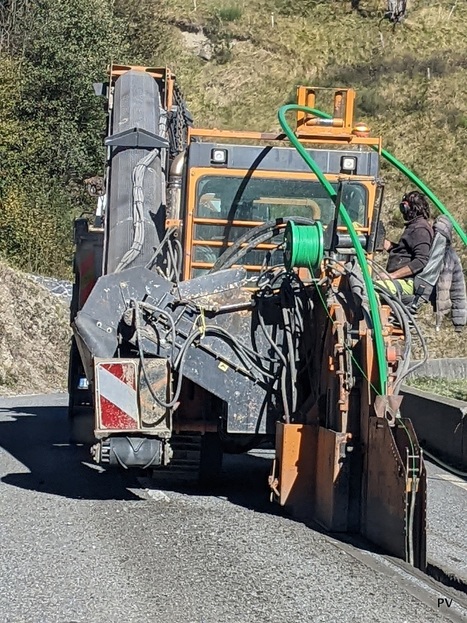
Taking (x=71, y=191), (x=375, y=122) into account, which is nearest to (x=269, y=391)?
(x=71, y=191)

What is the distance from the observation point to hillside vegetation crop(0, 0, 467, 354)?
111 ft

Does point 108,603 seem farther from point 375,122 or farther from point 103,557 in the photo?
point 375,122

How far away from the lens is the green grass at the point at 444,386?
535 inches

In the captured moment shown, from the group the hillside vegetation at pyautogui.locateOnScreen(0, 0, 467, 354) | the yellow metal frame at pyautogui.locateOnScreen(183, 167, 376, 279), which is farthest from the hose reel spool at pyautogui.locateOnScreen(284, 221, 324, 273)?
the hillside vegetation at pyautogui.locateOnScreen(0, 0, 467, 354)

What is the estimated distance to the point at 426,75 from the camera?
45500mm

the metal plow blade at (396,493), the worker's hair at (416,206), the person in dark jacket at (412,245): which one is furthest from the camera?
the worker's hair at (416,206)

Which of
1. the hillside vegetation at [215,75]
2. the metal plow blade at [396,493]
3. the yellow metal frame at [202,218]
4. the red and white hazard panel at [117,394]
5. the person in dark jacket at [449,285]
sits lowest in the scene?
the metal plow blade at [396,493]

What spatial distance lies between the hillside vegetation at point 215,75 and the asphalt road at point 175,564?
20638 millimetres

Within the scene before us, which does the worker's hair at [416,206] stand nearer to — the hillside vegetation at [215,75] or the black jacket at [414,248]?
the black jacket at [414,248]

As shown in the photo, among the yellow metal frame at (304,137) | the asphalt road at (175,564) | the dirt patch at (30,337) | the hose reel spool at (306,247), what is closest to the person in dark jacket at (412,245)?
the yellow metal frame at (304,137)

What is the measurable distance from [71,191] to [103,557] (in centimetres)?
2910

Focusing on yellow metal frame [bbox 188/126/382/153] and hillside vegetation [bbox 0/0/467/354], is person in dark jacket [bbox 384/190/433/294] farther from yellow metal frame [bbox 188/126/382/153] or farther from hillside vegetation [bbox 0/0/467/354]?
hillside vegetation [bbox 0/0/467/354]

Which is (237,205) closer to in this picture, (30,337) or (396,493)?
(396,493)

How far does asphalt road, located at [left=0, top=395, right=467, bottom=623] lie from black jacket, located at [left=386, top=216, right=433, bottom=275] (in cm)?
236
